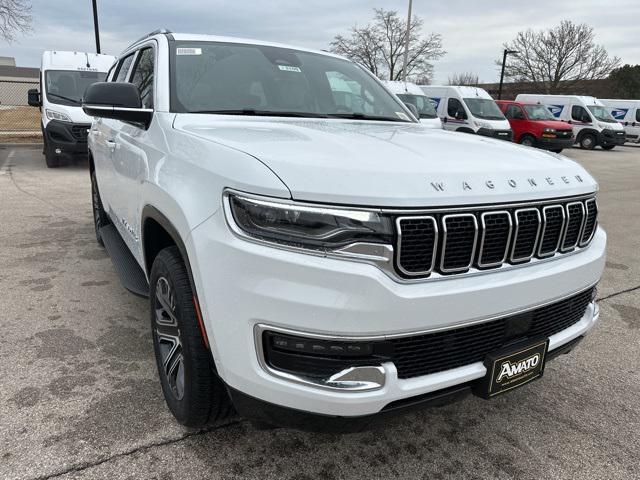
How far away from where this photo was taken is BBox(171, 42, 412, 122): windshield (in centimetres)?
284

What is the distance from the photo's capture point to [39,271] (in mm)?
4543

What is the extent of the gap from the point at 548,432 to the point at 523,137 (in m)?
18.9

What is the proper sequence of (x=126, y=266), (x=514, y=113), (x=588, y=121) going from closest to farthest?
1. (x=126, y=266)
2. (x=514, y=113)
3. (x=588, y=121)

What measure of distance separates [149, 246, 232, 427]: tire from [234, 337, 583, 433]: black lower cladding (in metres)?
0.25

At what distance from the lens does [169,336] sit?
238 cm

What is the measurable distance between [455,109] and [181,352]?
17.2m

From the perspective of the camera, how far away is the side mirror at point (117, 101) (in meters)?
2.63

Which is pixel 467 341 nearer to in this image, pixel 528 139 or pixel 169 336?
pixel 169 336

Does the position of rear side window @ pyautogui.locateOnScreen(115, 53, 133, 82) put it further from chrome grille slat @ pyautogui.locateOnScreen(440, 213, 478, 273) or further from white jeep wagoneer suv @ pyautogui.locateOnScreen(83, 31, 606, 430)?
chrome grille slat @ pyautogui.locateOnScreen(440, 213, 478, 273)

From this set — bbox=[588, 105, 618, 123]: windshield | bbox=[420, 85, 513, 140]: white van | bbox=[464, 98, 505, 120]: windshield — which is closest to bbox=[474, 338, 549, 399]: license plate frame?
bbox=[420, 85, 513, 140]: white van

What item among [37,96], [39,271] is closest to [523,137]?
[37,96]

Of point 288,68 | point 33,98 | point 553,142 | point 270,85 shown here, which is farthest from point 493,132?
point 270,85

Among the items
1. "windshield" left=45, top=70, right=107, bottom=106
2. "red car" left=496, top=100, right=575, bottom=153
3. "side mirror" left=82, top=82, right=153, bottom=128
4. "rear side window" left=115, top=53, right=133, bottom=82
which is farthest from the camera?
"red car" left=496, top=100, right=575, bottom=153

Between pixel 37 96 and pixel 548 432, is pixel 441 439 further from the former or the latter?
pixel 37 96
